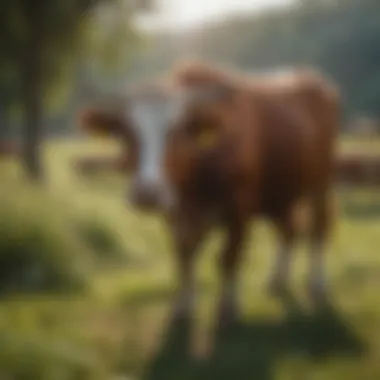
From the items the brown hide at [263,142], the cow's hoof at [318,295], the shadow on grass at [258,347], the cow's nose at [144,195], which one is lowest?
the shadow on grass at [258,347]

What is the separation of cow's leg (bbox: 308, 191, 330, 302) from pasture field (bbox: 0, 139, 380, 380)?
0.01m

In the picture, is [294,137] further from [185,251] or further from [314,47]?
[185,251]

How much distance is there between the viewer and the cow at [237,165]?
1301 mm

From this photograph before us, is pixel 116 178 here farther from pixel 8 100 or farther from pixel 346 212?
pixel 346 212

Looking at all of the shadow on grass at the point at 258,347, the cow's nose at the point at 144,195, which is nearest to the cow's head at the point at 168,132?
the cow's nose at the point at 144,195

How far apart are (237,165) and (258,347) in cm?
28

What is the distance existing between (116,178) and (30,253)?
18 cm

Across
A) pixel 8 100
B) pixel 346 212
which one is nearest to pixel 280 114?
pixel 346 212

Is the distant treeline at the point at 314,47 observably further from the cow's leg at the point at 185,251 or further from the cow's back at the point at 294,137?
the cow's leg at the point at 185,251

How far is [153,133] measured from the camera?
1278 millimetres

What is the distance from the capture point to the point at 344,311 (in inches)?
51.8

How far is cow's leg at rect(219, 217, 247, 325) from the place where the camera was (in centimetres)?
131

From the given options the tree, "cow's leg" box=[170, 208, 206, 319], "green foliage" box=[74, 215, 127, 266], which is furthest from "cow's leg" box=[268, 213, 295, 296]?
the tree

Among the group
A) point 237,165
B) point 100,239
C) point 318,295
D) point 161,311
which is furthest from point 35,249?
point 318,295
